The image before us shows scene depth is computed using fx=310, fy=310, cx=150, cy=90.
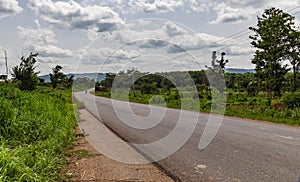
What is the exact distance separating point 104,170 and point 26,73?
1888cm

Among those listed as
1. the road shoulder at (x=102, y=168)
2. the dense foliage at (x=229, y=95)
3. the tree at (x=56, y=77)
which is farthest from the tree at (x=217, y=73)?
the road shoulder at (x=102, y=168)

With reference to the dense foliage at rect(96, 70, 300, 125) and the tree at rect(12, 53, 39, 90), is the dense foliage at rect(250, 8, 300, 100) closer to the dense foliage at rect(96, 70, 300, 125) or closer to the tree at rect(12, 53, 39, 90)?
the dense foliage at rect(96, 70, 300, 125)

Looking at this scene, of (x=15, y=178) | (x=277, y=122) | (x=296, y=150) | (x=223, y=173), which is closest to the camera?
(x=15, y=178)

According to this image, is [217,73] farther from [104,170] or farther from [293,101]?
[104,170]

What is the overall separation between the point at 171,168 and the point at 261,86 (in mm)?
40658

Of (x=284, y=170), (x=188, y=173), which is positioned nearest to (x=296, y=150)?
(x=284, y=170)

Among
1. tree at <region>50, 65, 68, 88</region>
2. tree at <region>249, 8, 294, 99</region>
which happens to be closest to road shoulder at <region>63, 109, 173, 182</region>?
tree at <region>249, 8, 294, 99</region>

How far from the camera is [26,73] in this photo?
74.0 feet

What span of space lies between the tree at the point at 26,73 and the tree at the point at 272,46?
81.4 ft

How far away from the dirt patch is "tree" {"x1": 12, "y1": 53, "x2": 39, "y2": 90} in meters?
17.1

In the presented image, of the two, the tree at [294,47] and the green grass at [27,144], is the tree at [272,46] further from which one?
the green grass at [27,144]

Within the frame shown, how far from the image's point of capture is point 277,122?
14.8 metres

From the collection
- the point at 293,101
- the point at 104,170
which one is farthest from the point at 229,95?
the point at 104,170

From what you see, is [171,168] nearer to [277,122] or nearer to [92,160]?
[92,160]
